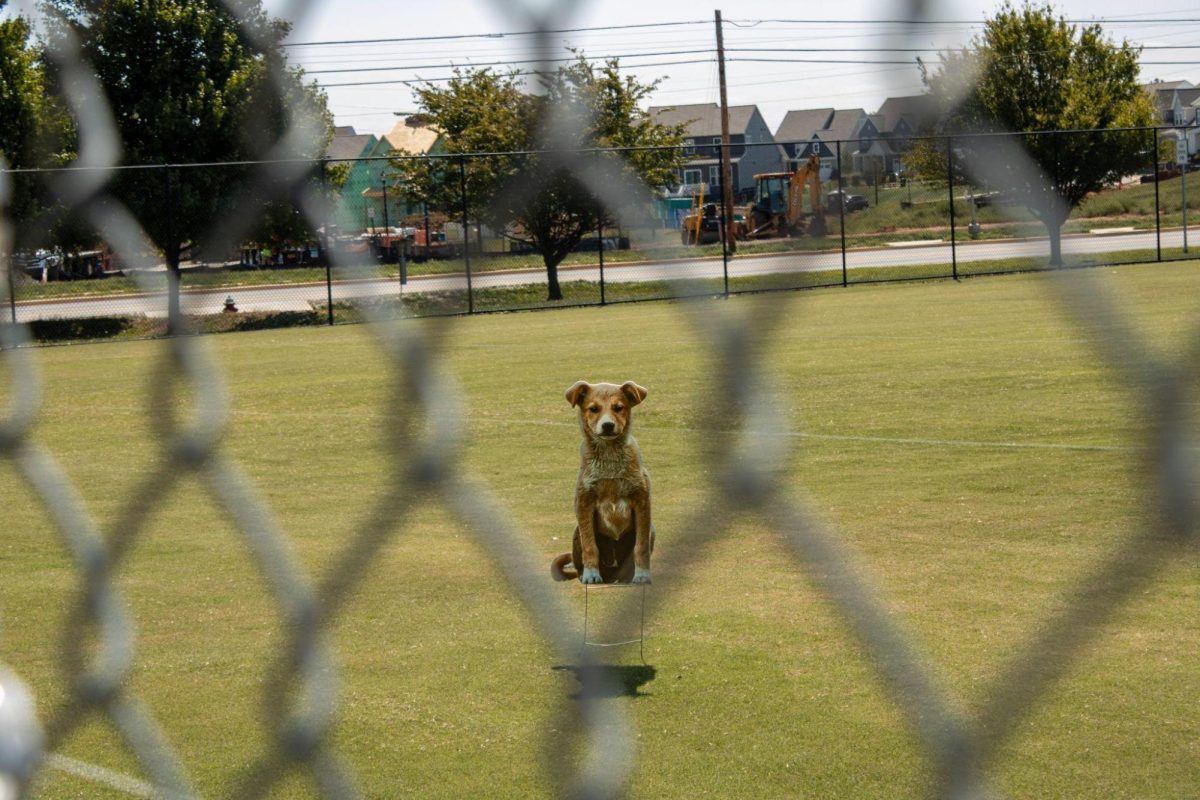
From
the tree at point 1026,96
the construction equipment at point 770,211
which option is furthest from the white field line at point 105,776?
the construction equipment at point 770,211

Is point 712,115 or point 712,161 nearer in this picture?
point 712,115

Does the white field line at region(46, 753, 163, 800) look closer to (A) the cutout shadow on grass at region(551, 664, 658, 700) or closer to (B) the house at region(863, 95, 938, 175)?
(A) the cutout shadow on grass at region(551, 664, 658, 700)

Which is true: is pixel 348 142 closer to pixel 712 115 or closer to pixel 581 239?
pixel 712 115

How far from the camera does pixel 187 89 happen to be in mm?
6098

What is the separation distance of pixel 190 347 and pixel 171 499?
3.90 metres

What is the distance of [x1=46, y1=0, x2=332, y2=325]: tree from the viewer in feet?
7.61

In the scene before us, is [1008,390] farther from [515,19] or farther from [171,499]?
[515,19]

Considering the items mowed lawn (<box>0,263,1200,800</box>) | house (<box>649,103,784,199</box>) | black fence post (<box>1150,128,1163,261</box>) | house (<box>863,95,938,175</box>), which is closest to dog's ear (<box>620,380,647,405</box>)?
mowed lawn (<box>0,263,1200,800</box>)

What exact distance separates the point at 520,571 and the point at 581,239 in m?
10.2

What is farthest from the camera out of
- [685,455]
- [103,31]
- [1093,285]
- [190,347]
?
[685,455]

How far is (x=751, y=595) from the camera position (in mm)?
4438

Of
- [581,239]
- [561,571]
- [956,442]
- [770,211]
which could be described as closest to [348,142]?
[561,571]

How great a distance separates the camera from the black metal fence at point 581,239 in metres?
2.66

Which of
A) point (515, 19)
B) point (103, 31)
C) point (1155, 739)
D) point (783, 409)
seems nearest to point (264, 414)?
point (783, 409)
